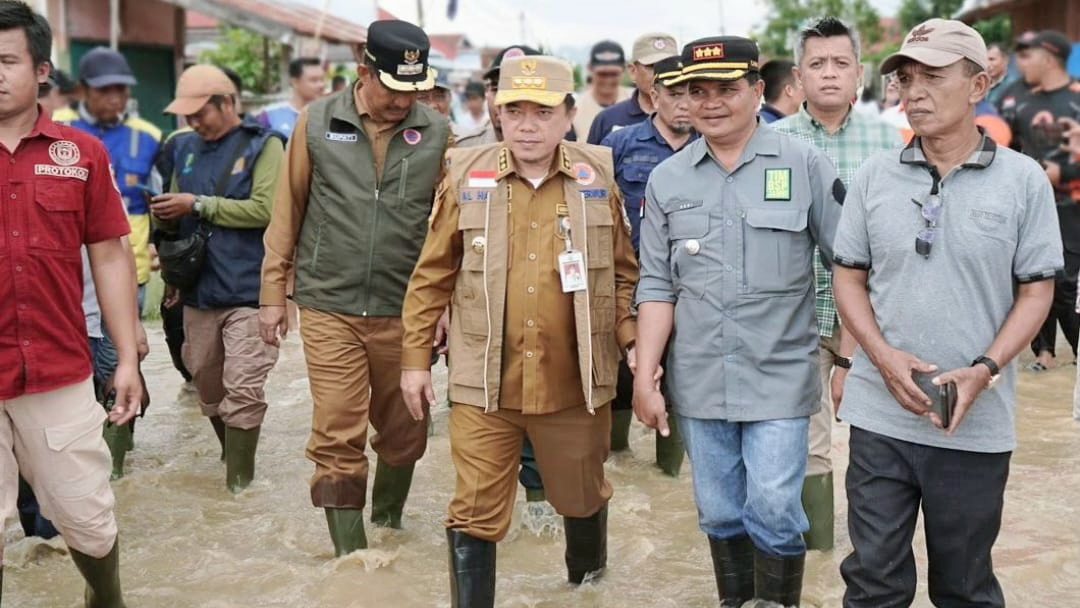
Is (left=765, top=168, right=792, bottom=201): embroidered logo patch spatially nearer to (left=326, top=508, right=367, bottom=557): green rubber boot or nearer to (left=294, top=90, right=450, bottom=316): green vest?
(left=294, top=90, right=450, bottom=316): green vest

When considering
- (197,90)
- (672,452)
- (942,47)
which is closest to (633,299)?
(942,47)

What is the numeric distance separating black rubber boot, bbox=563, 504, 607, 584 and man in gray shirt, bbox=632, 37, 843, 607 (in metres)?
0.69

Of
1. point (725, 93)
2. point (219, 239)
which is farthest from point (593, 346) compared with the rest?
point (219, 239)

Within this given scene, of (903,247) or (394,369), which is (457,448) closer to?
(394,369)

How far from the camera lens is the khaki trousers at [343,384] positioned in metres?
5.32

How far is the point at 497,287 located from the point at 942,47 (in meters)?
1.67

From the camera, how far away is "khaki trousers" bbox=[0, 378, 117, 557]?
167 inches

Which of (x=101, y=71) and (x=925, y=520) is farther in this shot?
(x=101, y=71)

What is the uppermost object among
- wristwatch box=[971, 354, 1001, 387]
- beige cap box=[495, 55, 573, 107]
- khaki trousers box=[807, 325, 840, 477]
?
beige cap box=[495, 55, 573, 107]

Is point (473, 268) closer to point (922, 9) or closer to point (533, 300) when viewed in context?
point (533, 300)

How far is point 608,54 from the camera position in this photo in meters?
10.1

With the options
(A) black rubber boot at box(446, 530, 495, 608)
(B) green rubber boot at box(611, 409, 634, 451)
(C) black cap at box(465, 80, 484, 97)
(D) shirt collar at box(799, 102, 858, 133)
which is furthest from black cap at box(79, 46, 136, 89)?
(C) black cap at box(465, 80, 484, 97)

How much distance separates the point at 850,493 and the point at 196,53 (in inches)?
1049

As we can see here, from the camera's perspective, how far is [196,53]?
92.8ft
